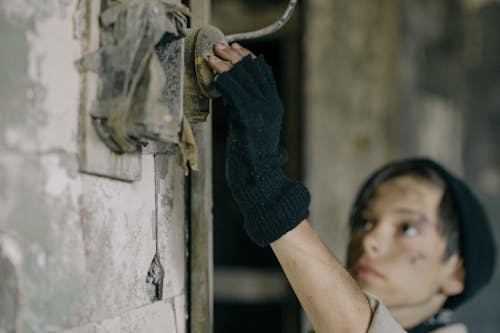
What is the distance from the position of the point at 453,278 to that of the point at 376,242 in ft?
0.85

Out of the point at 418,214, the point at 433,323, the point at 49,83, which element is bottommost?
the point at 433,323

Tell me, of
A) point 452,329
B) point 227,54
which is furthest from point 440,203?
point 227,54

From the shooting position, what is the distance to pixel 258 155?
997mm

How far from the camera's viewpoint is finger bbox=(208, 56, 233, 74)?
0.96 meters

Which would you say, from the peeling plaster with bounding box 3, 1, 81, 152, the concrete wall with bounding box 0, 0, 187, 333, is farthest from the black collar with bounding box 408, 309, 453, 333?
the peeling plaster with bounding box 3, 1, 81, 152

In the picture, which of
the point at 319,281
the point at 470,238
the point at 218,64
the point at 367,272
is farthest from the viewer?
the point at 470,238

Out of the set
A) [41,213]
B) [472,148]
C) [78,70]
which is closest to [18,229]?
[41,213]

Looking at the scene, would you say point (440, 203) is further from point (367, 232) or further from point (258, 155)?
point (258, 155)

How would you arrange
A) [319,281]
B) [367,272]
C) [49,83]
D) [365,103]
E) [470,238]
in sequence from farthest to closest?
[365,103] → [470,238] → [367,272] → [319,281] → [49,83]

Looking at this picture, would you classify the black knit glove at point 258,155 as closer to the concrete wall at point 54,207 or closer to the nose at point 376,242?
the concrete wall at point 54,207

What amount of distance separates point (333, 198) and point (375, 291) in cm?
102

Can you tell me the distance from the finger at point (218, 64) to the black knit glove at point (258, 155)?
0.03 feet

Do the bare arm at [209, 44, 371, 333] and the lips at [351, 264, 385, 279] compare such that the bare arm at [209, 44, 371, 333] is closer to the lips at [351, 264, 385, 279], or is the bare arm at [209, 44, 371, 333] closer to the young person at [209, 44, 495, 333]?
the young person at [209, 44, 495, 333]

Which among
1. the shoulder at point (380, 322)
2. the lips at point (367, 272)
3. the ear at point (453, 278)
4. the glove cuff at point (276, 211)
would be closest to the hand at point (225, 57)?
the glove cuff at point (276, 211)
